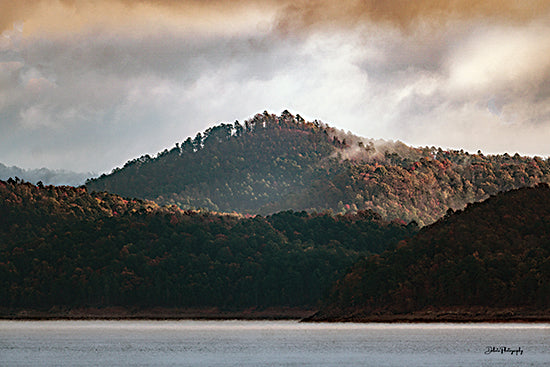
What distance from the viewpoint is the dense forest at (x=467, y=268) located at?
545 ft

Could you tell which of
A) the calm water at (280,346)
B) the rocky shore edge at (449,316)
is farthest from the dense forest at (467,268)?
the calm water at (280,346)

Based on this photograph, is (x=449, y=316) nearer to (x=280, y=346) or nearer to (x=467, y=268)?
(x=467, y=268)

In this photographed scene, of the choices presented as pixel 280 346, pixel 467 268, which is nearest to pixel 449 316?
pixel 467 268

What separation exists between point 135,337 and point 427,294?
196 feet

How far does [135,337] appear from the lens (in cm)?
14338

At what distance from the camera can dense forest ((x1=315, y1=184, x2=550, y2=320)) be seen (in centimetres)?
16625

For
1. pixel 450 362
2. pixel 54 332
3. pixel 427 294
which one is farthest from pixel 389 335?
pixel 54 332

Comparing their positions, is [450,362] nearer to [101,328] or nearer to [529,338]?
[529,338]

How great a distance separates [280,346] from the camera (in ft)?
396

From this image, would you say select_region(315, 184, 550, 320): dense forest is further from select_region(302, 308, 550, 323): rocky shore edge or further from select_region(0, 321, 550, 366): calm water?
select_region(0, 321, 550, 366): calm water

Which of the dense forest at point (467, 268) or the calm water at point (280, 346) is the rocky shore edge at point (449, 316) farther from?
the calm water at point (280, 346)

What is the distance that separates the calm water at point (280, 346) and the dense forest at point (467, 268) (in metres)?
5.85

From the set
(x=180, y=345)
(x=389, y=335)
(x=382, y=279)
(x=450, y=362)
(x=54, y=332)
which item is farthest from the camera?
(x=382, y=279)

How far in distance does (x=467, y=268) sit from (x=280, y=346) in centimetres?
6127
